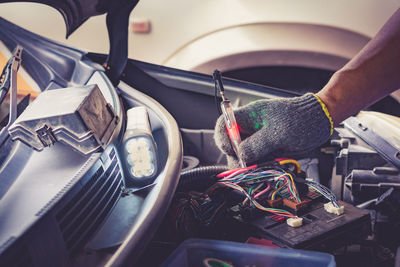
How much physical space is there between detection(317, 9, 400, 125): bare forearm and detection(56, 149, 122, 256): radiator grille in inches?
24.3

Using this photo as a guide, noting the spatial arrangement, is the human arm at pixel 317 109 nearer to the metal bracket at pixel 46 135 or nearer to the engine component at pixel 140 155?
the engine component at pixel 140 155

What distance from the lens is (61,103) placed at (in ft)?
2.45

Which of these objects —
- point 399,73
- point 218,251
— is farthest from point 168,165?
point 399,73

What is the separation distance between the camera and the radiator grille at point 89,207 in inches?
23.4

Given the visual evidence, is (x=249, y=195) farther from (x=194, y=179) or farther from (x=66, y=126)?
(x=66, y=126)

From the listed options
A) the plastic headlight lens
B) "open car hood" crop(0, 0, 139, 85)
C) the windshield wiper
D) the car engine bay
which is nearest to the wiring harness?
the car engine bay

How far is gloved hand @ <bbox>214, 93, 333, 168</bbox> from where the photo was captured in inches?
36.9

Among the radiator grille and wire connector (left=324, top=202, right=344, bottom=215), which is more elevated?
the radiator grille

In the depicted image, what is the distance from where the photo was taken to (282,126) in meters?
0.94

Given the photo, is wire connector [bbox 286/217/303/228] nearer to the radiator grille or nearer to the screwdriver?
the screwdriver

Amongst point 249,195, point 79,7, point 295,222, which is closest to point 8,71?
point 79,7

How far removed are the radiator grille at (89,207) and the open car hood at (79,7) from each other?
0.47 m

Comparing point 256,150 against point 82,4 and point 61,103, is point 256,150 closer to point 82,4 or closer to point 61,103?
point 61,103

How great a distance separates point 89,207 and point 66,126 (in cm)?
17
